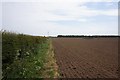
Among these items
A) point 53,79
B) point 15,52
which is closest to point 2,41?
point 15,52

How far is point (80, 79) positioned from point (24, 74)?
2.85 meters

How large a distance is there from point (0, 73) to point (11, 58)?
270 cm

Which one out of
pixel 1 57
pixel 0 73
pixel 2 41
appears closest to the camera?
pixel 0 73

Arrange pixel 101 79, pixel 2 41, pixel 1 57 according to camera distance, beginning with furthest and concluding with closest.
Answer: pixel 101 79 < pixel 2 41 < pixel 1 57

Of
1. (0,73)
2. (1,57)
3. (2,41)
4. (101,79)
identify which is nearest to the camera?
(0,73)

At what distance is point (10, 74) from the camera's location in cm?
1131

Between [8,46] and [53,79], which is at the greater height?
[8,46]

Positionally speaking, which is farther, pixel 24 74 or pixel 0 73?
pixel 24 74

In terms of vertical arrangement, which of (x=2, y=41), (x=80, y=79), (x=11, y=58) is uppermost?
(x=2, y=41)

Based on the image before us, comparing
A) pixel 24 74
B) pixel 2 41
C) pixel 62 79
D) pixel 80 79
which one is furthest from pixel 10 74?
pixel 80 79

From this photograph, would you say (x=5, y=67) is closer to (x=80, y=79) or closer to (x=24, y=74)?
(x=24, y=74)

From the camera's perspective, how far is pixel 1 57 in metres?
11.3

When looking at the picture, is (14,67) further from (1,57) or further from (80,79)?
(80,79)

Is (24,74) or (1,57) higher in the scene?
(1,57)
